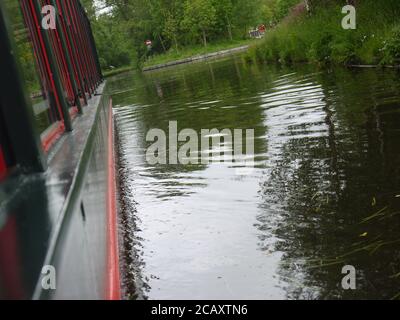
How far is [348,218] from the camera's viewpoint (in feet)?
12.6

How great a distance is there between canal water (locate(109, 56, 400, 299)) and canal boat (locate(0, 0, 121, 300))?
20.2 inches

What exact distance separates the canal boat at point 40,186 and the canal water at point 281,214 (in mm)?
514

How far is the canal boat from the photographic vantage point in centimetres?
145

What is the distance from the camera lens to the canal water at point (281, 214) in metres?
3.18

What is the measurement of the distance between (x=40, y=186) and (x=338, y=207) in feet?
8.49

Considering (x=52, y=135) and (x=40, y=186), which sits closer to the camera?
(x=40, y=186)

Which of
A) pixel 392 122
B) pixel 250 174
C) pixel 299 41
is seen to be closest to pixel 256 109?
pixel 392 122

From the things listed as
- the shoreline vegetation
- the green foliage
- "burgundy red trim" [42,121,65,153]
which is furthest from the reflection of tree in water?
the green foliage

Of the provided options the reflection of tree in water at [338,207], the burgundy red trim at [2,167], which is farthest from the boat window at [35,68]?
the reflection of tree in water at [338,207]

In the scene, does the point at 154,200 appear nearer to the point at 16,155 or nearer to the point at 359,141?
Result: the point at 359,141

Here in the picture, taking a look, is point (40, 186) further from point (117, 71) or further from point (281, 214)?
point (117, 71)

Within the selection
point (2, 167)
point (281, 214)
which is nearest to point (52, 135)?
point (2, 167)

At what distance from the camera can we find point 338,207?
4.05 m

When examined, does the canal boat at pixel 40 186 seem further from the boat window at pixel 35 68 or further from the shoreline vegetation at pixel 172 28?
the shoreline vegetation at pixel 172 28
